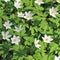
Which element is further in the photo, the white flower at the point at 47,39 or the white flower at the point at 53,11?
the white flower at the point at 53,11

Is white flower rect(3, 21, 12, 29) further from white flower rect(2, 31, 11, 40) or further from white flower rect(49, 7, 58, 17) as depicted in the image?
white flower rect(49, 7, 58, 17)

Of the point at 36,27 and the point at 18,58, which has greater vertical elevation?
the point at 36,27

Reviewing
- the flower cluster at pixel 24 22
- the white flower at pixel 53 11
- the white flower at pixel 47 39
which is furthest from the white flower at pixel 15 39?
the white flower at pixel 53 11

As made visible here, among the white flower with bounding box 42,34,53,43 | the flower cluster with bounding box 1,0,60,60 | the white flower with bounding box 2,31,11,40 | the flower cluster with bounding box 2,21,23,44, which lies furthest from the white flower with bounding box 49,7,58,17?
the white flower with bounding box 2,31,11,40

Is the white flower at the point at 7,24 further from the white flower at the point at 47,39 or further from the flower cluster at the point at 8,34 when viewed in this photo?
the white flower at the point at 47,39

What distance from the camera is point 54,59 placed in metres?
4.24

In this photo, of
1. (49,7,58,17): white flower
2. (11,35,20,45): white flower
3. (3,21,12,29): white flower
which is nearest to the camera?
(11,35,20,45): white flower

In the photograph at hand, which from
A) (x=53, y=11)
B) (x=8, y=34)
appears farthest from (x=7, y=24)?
(x=53, y=11)

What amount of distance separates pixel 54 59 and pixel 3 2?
5.40 feet

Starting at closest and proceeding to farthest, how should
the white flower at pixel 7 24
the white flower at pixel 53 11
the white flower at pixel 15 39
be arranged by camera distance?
the white flower at pixel 15 39 < the white flower at pixel 7 24 < the white flower at pixel 53 11

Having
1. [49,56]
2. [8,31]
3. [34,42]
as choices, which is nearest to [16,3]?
[8,31]

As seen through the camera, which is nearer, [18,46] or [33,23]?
[18,46]

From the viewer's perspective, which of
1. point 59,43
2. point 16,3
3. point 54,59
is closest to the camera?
point 54,59

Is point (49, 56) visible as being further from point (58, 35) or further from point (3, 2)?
point (3, 2)
